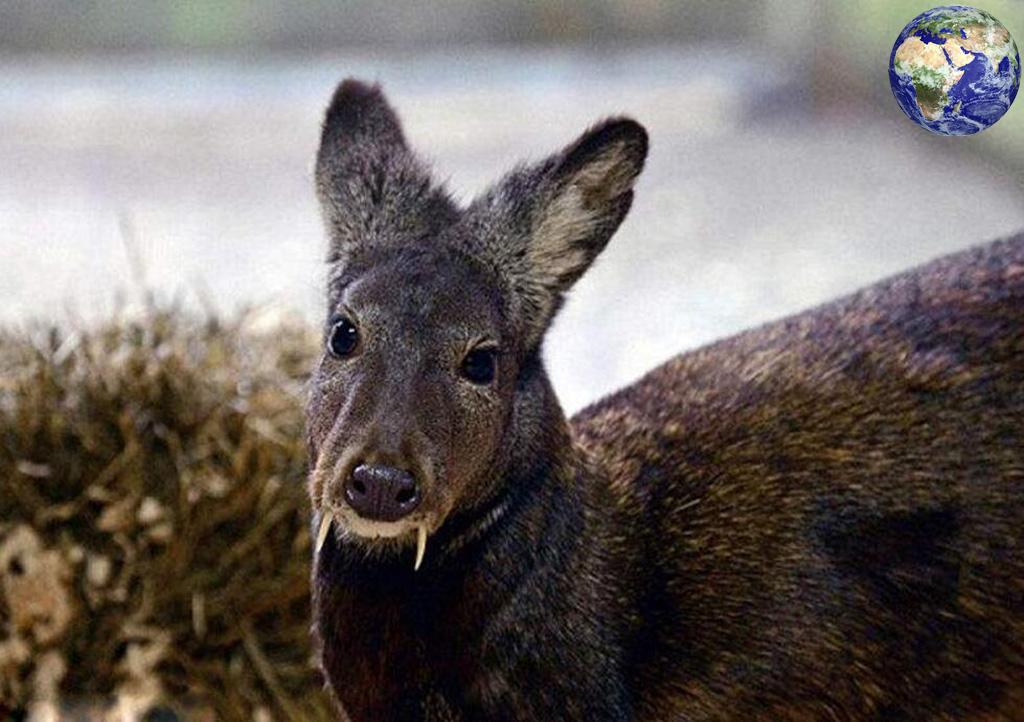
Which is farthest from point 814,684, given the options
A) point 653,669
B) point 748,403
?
point 748,403

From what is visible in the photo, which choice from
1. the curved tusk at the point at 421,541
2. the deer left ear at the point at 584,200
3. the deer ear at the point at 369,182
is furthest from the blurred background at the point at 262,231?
the curved tusk at the point at 421,541

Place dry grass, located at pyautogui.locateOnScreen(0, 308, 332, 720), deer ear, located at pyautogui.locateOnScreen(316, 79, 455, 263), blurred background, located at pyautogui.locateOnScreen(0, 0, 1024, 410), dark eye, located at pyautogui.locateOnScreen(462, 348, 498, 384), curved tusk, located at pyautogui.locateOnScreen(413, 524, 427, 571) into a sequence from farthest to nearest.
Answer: blurred background, located at pyautogui.locateOnScreen(0, 0, 1024, 410)
dry grass, located at pyautogui.locateOnScreen(0, 308, 332, 720)
deer ear, located at pyautogui.locateOnScreen(316, 79, 455, 263)
dark eye, located at pyautogui.locateOnScreen(462, 348, 498, 384)
curved tusk, located at pyautogui.locateOnScreen(413, 524, 427, 571)

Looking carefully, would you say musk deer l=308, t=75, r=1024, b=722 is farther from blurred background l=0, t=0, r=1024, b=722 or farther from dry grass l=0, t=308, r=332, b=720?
dry grass l=0, t=308, r=332, b=720

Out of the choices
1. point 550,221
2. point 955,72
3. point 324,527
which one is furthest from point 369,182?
point 955,72

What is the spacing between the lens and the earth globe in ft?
9.04

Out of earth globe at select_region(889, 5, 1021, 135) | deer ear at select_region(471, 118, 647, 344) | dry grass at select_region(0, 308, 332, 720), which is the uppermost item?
earth globe at select_region(889, 5, 1021, 135)

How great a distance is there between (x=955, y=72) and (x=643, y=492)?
1.07 m

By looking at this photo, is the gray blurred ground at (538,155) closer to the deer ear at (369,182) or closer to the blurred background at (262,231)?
the blurred background at (262,231)

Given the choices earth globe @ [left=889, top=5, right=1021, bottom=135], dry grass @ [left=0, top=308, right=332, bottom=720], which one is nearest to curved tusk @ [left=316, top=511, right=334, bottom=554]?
earth globe @ [left=889, top=5, right=1021, bottom=135]

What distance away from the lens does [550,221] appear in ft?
10.5

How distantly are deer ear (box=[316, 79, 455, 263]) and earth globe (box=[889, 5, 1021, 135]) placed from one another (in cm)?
89

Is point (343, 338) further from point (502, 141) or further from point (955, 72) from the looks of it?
point (502, 141)

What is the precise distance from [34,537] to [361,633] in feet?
5.82

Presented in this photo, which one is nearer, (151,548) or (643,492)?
(643,492)
